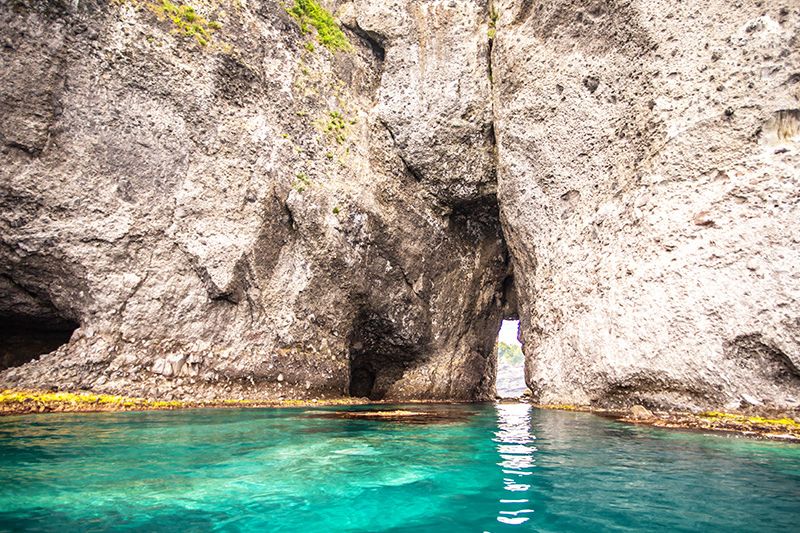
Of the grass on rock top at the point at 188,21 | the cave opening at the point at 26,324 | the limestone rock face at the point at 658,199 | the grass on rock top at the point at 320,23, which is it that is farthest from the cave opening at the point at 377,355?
the grass on rock top at the point at 320,23

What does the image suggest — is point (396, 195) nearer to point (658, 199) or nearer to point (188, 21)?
point (188, 21)

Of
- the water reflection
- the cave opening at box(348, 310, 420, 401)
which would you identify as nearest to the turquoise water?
the water reflection

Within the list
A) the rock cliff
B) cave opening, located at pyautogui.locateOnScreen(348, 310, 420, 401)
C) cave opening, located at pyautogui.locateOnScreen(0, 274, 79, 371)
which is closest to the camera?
the rock cliff

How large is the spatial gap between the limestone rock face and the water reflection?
4.89 meters

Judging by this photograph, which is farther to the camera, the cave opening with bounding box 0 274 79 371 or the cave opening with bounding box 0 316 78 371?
the cave opening with bounding box 0 316 78 371

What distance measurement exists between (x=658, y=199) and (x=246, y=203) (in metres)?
15.9

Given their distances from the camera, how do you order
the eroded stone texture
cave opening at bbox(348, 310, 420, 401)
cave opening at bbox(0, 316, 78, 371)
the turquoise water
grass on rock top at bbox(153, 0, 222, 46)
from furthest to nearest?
1. cave opening at bbox(348, 310, 420, 401)
2. grass on rock top at bbox(153, 0, 222, 46)
3. cave opening at bbox(0, 316, 78, 371)
4. the eroded stone texture
5. the turquoise water

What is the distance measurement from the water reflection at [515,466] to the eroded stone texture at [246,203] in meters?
11.3

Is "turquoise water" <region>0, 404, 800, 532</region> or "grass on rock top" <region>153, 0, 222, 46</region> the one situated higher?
"grass on rock top" <region>153, 0, 222, 46</region>

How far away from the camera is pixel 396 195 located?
23547 millimetres

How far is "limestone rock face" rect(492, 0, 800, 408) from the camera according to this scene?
461 inches

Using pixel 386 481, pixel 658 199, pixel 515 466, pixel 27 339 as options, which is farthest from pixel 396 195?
pixel 386 481

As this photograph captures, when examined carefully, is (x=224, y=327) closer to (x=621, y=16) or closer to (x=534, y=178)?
(x=534, y=178)

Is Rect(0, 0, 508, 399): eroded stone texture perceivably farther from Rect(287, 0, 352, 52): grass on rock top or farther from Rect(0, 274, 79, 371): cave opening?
Rect(287, 0, 352, 52): grass on rock top
